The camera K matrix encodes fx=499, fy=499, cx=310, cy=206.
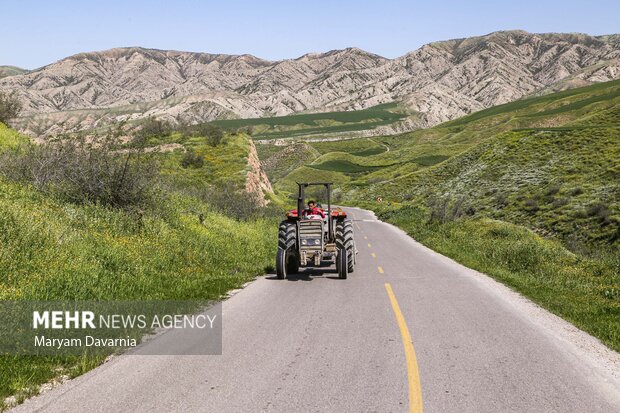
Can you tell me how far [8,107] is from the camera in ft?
115

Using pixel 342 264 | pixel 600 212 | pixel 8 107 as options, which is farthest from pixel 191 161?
pixel 342 264

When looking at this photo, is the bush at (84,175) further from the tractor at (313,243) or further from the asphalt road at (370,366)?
the asphalt road at (370,366)

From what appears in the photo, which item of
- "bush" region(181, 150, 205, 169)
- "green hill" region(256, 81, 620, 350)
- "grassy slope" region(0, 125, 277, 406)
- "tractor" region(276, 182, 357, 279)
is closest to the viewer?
"grassy slope" region(0, 125, 277, 406)

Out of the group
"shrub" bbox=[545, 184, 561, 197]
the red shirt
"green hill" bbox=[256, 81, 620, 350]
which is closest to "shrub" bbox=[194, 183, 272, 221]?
"green hill" bbox=[256, 81, 620, 350]

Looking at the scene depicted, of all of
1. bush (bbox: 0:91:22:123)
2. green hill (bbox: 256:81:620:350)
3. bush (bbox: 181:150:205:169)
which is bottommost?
green hill (bbox: 256:81:620:350)

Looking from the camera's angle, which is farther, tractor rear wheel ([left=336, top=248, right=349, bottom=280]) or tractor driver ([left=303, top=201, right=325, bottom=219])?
tractor driver ([left=303, top=201, right=325, bottom=219])

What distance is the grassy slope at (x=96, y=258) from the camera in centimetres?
838

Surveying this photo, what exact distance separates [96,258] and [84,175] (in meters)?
5.23

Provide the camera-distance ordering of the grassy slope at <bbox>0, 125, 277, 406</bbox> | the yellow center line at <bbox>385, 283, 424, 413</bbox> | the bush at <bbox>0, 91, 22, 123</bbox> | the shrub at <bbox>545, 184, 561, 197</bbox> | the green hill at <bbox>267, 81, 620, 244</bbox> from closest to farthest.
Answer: the yellow center line at <bbox>385, 283, 424, 413</bbox> < the grassy slope at <bbox>0, 125, 277, 406</bbox> < the bush at <bbox>0, 91, 22, 123</bbox> < the green hill at <bbox>267, 81, 620, 244</bbox> < the shrub at <bbox>545, 184, 561, 197</bbox>

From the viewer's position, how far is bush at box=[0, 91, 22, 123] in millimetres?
33875

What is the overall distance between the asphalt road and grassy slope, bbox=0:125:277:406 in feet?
2.50

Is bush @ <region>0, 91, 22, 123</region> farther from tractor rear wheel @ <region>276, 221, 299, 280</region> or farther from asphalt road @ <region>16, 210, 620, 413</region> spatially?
asphalt road @ <region>16, 210, 620, 413</region>

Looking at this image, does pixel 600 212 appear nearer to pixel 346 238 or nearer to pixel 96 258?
pixel 346 238

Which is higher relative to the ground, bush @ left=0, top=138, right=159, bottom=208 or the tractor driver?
bush @ left=0, top=138, right=159, bottom=208
